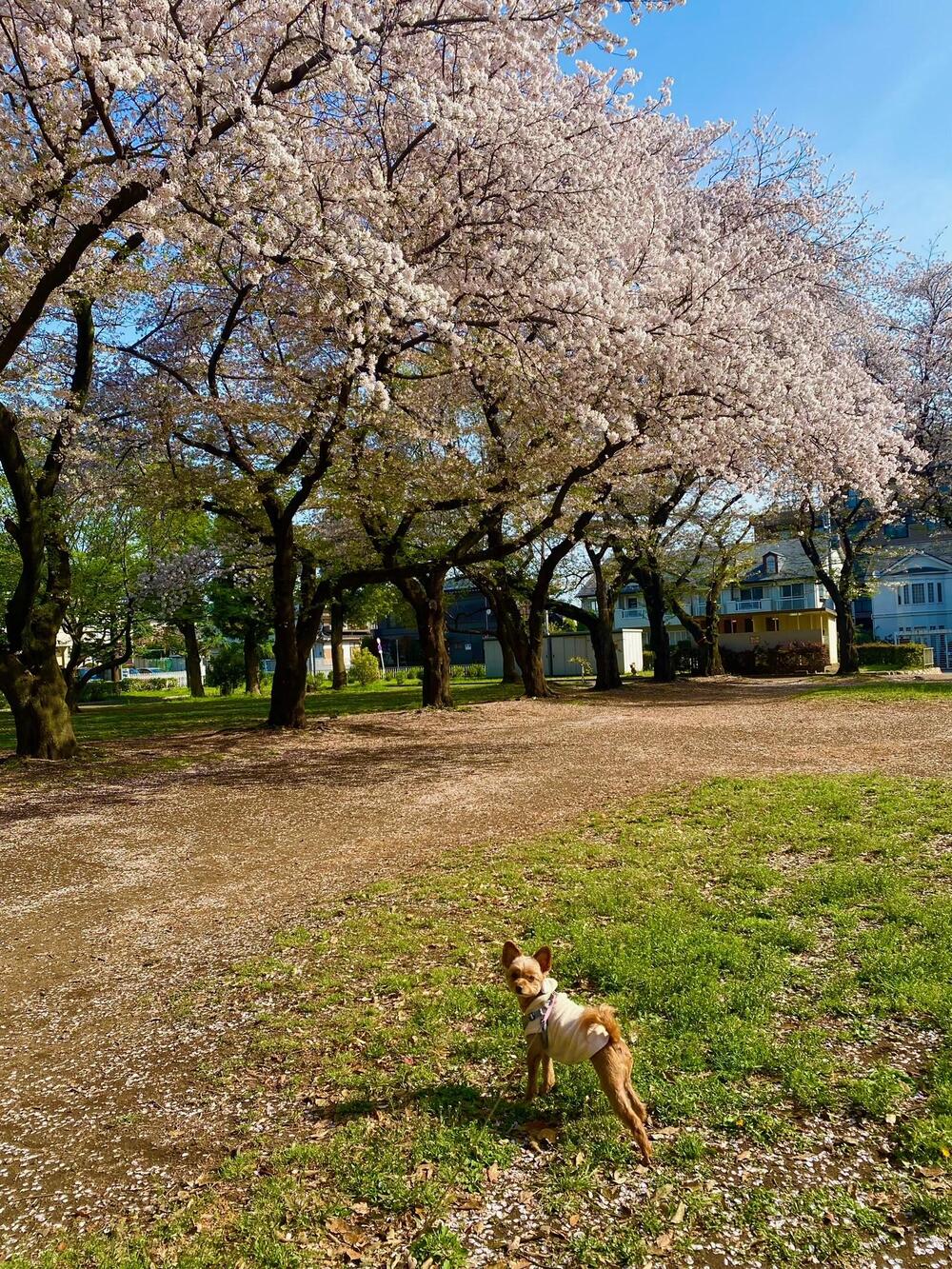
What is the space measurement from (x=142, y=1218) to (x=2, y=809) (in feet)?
26.7

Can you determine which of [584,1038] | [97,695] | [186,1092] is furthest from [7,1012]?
[97,695]

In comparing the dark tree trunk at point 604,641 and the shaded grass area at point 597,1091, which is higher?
the dark tree trunk at point 604,641

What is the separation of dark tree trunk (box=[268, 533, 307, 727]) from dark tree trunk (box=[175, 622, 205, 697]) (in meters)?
18.3

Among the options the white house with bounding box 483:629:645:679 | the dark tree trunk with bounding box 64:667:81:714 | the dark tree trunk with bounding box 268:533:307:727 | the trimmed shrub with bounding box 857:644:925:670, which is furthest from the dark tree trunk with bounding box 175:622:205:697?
the trimmed shrub with bounding box 857:644:925:670

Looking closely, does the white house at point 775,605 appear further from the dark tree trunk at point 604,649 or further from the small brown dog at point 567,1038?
the small brown dog at point 567,1038

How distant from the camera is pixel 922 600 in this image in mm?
51844

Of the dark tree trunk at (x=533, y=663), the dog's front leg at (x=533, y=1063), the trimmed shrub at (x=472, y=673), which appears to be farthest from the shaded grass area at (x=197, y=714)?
the trimmed shrub at (x=472, y=673)

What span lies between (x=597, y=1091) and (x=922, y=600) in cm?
5633

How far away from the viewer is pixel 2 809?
31.1 feet

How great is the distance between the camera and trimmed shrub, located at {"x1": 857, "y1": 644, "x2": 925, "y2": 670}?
110 feet

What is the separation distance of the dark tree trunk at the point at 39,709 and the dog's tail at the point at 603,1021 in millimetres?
11649

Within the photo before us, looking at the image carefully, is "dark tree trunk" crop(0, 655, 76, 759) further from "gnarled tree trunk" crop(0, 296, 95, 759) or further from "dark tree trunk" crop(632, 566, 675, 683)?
"dark tree trunk" crop(632, 566, 675, 683)

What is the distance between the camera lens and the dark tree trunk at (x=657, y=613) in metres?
28.3

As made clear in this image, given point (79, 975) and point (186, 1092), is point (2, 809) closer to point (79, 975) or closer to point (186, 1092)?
point (79, 975)
